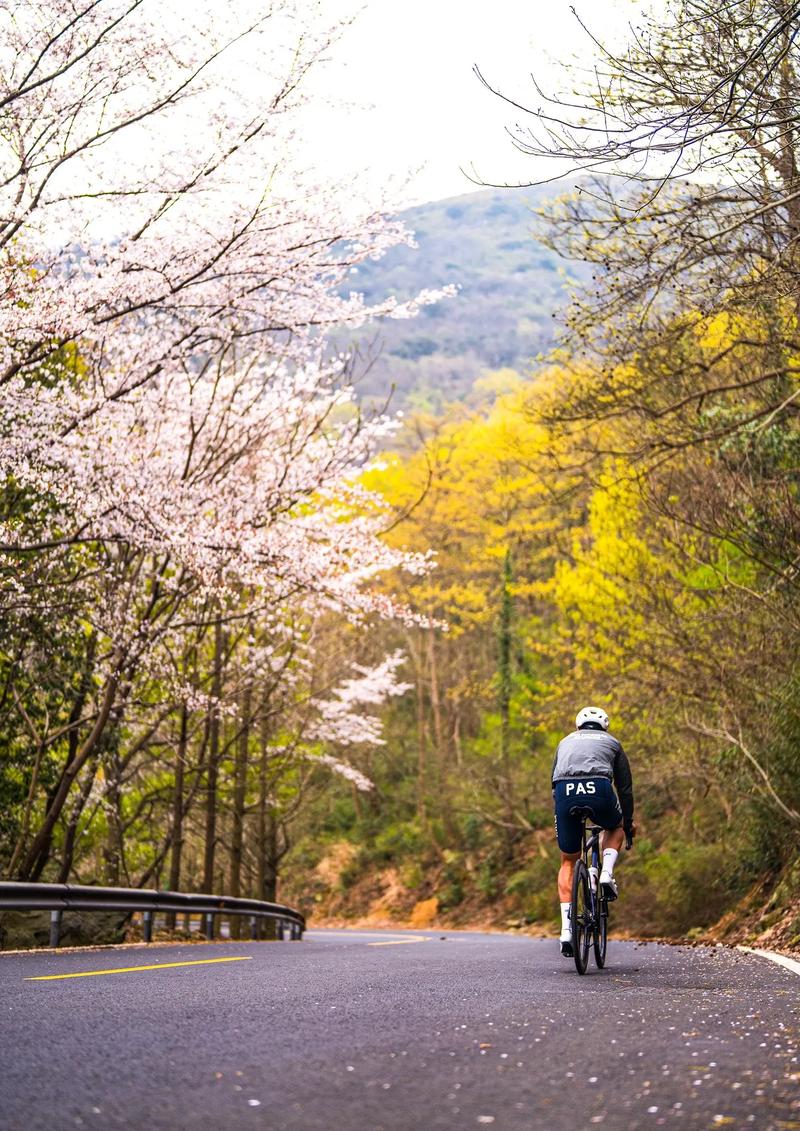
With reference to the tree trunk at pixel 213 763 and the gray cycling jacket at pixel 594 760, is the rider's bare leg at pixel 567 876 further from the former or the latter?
the tree trunk at pixel 213 763

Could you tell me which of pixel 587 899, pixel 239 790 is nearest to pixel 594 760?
pixel 587 899

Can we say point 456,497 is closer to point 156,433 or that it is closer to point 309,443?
point 309,443

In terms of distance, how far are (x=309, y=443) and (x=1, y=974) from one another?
12630mm

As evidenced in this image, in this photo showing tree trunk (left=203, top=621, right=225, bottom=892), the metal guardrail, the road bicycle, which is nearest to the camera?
the road bicycle

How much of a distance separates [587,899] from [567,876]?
0.31m

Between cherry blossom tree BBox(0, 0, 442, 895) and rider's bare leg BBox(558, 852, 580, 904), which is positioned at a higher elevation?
cherry blossom tree BBox(0, 0, 442, 895)

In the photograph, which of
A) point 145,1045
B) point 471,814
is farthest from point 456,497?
point 145,1045

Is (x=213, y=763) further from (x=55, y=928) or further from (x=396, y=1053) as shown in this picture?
(x=396, y=1053)

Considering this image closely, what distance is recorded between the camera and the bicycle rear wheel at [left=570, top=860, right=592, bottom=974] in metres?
8.91

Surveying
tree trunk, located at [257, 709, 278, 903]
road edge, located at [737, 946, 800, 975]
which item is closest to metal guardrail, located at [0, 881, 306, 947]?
road edge, located at [737, 946, 800, 975]

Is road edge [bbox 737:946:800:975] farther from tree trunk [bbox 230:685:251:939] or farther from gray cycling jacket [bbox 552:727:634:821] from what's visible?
tree trunk [bbox 230:685:251:939]

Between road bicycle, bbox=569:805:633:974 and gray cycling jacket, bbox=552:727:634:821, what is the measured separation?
27 centimetres

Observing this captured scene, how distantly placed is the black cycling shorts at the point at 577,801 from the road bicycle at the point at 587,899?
0.16ft

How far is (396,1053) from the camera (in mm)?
5145
